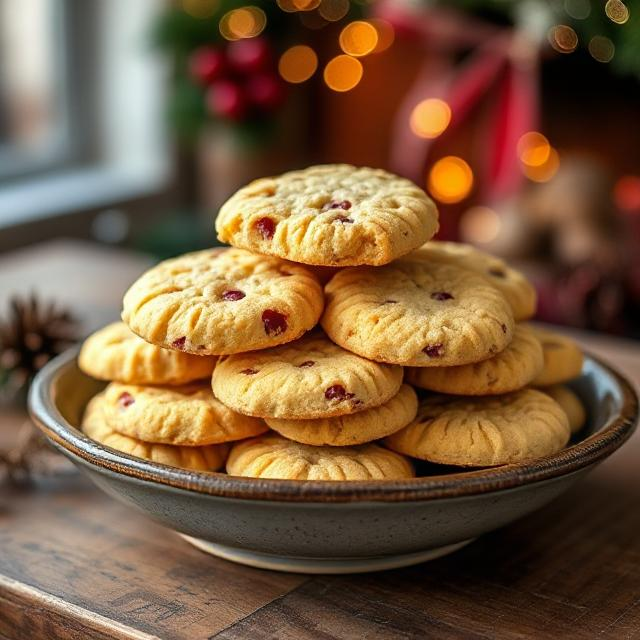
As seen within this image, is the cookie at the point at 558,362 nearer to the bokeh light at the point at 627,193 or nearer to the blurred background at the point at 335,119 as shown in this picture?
the blurred background at the point at 335,119

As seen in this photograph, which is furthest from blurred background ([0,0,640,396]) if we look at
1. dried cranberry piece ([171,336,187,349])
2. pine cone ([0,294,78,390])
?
dried cranberry piece ([171,336,187,349])

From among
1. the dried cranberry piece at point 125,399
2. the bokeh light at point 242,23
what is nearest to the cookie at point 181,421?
the dried cranberry piece at point 125,399

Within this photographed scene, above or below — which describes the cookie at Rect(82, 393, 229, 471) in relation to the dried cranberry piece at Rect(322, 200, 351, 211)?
below

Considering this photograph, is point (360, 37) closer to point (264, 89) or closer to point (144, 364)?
point (264, 89)

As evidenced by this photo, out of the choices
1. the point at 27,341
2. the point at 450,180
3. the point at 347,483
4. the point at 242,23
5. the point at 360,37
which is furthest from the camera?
the point at 360,37

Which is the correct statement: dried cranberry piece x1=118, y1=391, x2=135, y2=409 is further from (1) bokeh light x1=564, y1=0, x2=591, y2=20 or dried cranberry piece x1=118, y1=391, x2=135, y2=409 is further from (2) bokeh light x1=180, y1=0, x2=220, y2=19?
(2) bokeh light x1=180, y1=0, x2=220, y2=19

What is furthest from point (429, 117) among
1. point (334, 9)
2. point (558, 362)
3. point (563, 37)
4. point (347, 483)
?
point (347, 483)
